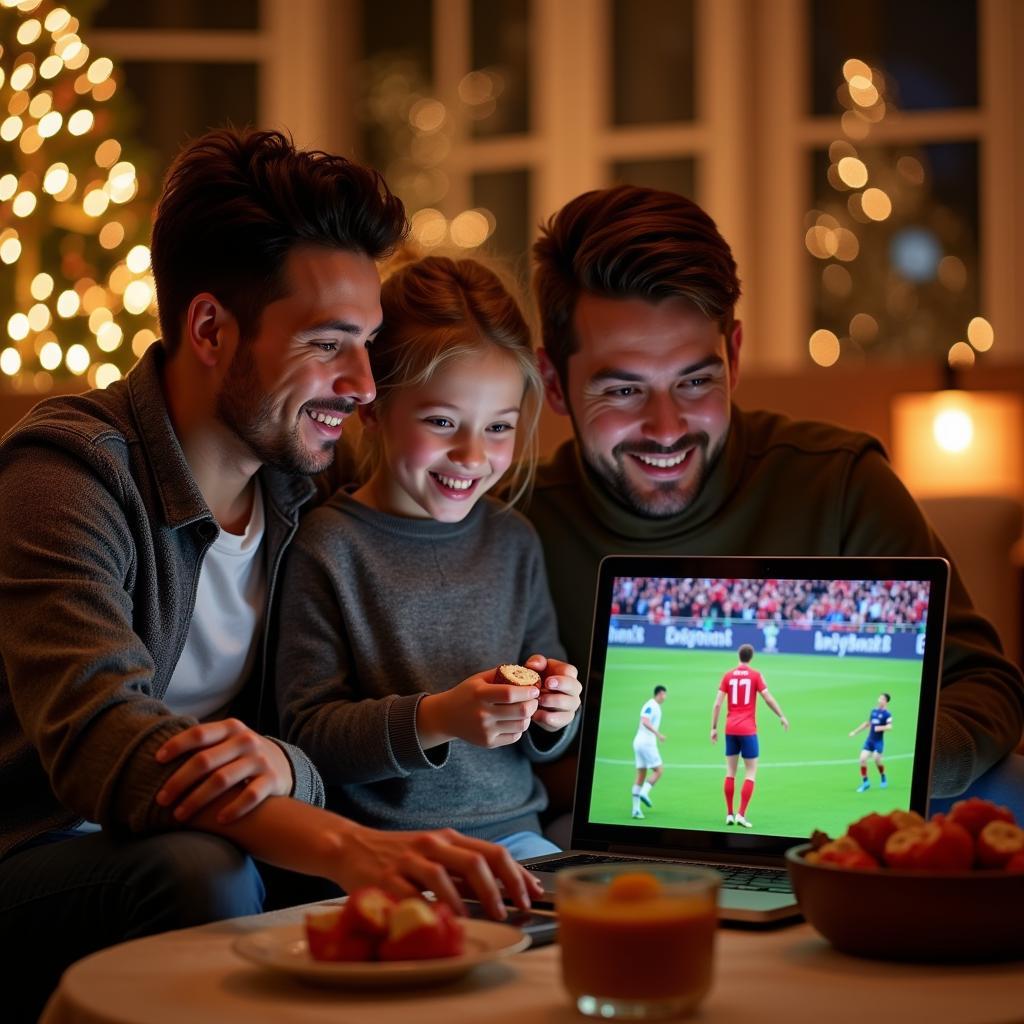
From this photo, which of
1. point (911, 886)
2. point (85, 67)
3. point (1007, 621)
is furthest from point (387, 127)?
point (911, 886)

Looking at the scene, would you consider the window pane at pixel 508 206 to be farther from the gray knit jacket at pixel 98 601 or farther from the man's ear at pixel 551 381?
the gray knit jacket at pixel 98 601

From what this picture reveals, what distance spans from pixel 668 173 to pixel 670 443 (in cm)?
381

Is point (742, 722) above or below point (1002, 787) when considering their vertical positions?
above

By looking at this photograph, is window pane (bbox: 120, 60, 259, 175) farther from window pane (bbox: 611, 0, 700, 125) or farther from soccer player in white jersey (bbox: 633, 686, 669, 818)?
soccer player in white jersey (bbox: 633, 686, 669, 818)

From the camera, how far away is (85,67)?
4.02m

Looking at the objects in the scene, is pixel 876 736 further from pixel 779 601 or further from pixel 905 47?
pixel 905 47

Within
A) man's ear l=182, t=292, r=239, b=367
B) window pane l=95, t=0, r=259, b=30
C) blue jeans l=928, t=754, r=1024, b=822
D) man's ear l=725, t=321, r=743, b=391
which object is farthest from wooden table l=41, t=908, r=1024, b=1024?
window pane l=95, t=0, r=259, b=30

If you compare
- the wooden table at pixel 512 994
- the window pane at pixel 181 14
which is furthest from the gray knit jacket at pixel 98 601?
the window pane at pixel 181 14

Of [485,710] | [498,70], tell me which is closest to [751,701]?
[485,710]

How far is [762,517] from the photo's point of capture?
73.9 inches

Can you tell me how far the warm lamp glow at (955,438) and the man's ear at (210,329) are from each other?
1584mm

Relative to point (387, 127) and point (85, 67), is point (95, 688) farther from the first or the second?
point (387, 127)

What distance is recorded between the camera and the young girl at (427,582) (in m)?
1.63

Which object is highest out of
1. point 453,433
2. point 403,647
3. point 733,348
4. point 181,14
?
point 181,14
